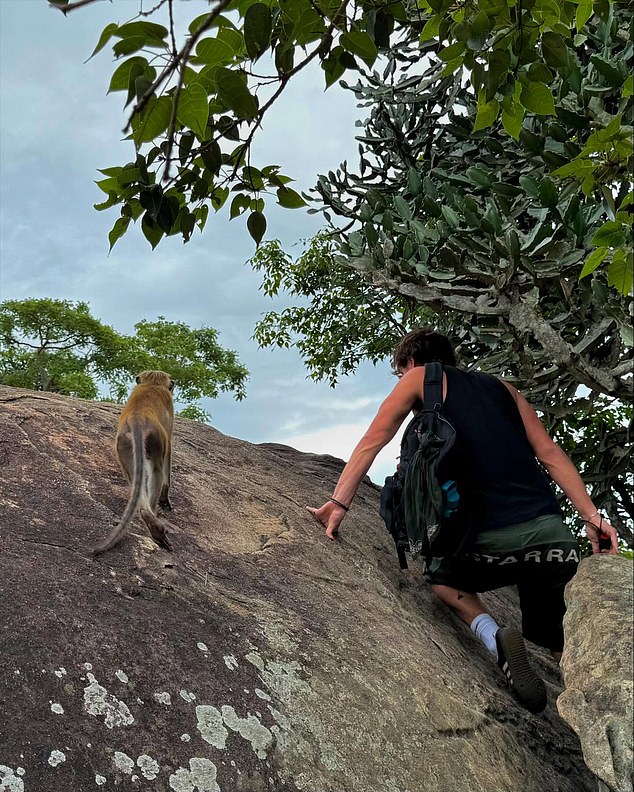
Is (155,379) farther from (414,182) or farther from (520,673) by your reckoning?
(520,673)

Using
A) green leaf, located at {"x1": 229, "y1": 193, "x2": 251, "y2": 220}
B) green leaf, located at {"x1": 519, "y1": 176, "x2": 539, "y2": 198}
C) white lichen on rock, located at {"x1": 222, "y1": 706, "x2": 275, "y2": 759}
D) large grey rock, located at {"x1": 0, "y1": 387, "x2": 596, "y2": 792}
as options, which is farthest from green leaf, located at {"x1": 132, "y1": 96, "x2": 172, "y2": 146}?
green leaf, located at {"x1": 519, "y1": 176, "x2": 539, "y2": 198}

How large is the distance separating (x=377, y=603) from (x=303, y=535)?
0.73 m

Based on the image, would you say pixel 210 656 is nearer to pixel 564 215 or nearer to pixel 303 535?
pixel 303 535

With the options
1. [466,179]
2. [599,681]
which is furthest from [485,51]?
[466,179]

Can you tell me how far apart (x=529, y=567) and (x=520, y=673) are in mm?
617

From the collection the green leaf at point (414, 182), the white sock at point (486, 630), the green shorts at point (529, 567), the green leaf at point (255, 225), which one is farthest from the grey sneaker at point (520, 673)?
the green leaf at point (414, 182)

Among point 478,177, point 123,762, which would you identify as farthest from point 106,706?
point 478,177

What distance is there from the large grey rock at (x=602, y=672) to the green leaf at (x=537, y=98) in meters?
2.16

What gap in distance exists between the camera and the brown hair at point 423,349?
5.43 m

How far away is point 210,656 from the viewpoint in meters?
3.52

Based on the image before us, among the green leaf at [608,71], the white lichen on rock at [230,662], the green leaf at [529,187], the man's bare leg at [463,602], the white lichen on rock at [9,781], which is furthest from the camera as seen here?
the green leaf at [529,187]

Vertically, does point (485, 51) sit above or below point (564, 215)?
below

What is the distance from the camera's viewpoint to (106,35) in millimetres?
2311

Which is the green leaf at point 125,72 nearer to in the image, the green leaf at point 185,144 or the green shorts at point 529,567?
the green leaf at point 185,144
